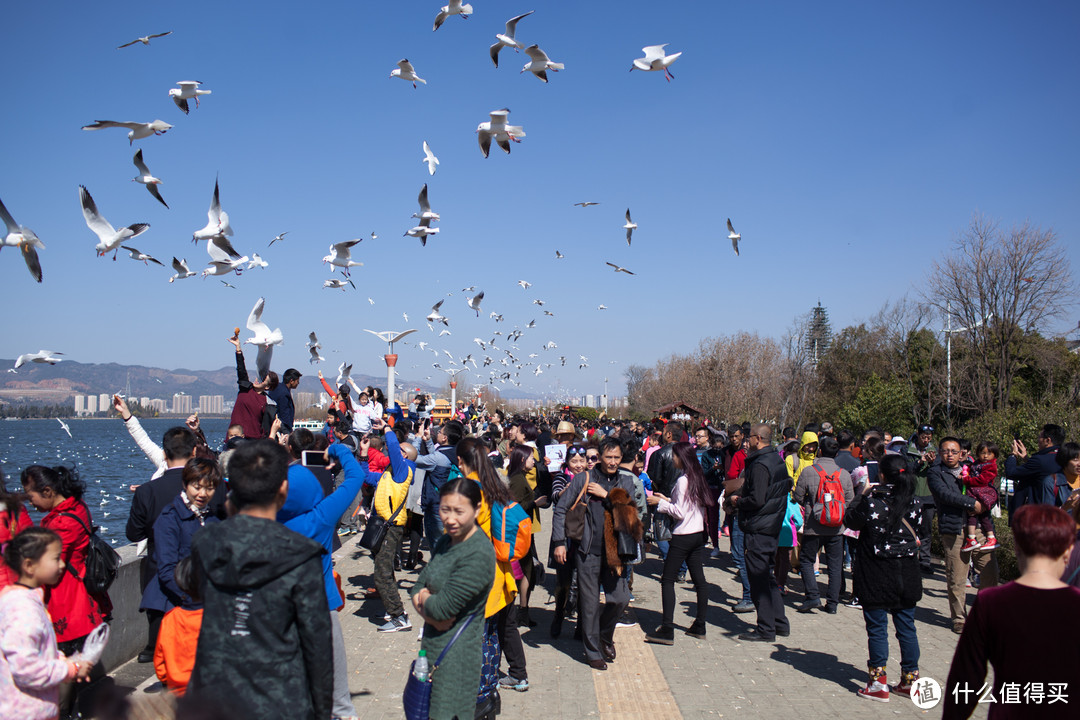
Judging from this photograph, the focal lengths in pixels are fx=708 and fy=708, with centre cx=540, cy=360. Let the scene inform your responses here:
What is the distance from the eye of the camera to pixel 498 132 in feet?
30.7

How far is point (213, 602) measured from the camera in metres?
2.55

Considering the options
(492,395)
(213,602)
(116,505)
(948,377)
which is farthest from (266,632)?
(492,395)

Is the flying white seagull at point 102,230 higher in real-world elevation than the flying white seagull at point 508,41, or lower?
lower

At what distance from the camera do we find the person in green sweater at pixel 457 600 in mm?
3316

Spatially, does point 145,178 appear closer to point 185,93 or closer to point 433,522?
point 185,93

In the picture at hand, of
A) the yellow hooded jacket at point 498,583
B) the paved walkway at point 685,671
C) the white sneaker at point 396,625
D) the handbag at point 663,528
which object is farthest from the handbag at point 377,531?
the handbag at point 663,528

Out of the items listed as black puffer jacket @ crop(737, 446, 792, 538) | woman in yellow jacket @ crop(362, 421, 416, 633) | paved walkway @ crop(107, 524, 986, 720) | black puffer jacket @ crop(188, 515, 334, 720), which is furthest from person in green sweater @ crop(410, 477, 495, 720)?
black puffer jacket @ crop(737, 446, 792, 538)

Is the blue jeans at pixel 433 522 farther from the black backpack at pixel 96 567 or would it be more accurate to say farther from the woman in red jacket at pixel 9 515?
the woman in red jacket at pixel 9 515

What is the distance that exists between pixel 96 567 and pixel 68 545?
24 centimetres

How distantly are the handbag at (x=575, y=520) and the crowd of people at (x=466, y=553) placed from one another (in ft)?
0.06

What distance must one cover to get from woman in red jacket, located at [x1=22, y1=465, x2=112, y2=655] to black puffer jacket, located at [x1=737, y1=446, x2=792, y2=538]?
A: 5257mm

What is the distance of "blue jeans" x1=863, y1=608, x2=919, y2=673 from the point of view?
5176mm

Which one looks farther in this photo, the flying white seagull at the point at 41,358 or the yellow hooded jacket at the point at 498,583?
the flying white seagull at the point at 41,358

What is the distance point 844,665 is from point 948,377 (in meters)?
22.4
